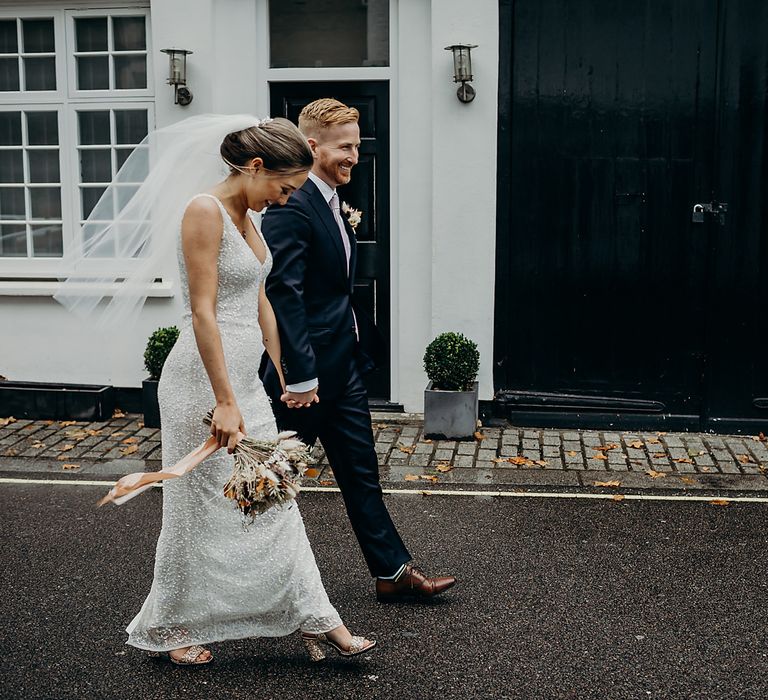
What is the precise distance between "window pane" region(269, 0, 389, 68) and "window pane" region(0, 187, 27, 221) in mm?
2679

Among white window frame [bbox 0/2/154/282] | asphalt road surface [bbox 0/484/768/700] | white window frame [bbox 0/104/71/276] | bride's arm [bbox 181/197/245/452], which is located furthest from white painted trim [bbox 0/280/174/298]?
bride's arm [bbox 181/197/245/452]

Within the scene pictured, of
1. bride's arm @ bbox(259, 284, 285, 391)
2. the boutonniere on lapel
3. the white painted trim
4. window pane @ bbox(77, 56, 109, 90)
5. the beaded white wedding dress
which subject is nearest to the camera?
the beaded white wedding dress

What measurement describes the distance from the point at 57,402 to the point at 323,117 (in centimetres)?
538

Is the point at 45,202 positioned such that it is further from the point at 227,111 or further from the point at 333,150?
the point at 333,150

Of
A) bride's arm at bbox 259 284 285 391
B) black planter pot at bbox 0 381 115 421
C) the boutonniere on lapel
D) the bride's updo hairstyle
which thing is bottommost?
black planter pot at bbox 0 381 115 421

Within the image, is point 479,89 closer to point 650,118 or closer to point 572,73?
point 572,73

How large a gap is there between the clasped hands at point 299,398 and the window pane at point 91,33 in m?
6.13

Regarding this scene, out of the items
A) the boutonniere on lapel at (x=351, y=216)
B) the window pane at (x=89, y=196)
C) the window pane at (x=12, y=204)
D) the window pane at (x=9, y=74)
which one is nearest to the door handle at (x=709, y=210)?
the boutonniere on lapel at (x=351, y=216)

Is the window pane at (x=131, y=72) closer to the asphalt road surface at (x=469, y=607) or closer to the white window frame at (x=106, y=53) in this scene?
the white window frame at (x=106, y=53)

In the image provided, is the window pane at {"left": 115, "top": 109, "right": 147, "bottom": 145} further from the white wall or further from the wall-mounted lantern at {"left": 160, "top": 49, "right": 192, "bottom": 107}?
the white wall

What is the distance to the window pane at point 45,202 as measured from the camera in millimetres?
10125

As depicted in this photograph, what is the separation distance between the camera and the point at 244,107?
9.52 meters

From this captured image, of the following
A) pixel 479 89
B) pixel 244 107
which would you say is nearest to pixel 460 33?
pixel 479 89

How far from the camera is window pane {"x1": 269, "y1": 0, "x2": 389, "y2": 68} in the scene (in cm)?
941
